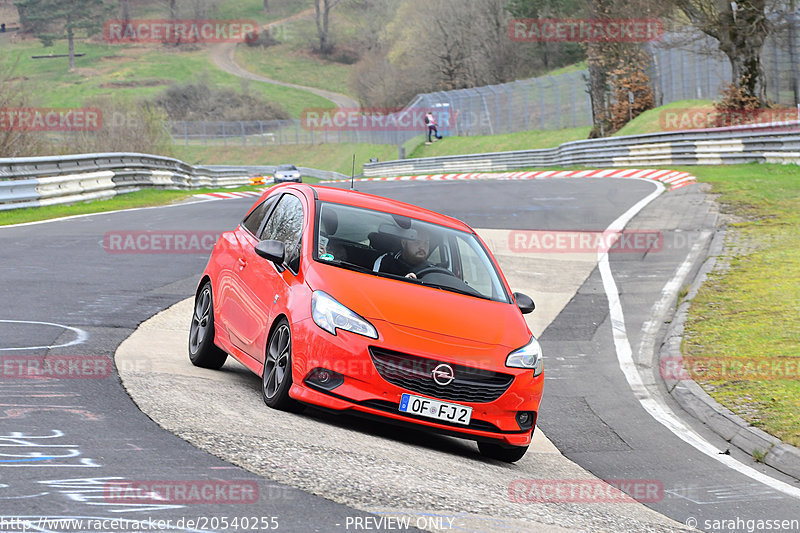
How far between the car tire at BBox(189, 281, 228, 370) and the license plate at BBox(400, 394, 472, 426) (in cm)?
251

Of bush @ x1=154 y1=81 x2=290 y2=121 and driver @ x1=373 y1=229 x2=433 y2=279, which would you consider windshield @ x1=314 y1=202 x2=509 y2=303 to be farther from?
bush @ x1=154 y1=81 x2=290 y2=121

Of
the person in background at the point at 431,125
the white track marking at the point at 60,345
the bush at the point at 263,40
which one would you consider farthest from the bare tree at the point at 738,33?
the bush at the point at 263,40

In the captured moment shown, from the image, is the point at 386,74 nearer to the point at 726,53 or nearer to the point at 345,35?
the point at 345,35

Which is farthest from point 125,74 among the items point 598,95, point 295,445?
point 295,445

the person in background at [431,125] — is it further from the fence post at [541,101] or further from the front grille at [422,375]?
the front grille at [422,375]

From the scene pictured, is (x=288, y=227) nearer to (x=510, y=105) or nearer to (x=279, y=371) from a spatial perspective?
(x=279, y=371)

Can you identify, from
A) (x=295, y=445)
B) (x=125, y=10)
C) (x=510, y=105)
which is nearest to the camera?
(x=295, y=445)

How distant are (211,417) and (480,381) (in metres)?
1.81

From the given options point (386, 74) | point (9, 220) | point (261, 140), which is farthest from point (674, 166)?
point (386, 74)

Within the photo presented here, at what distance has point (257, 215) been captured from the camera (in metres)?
9.26

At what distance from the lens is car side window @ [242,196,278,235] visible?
9070 mm

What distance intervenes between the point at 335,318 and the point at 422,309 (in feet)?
2.19

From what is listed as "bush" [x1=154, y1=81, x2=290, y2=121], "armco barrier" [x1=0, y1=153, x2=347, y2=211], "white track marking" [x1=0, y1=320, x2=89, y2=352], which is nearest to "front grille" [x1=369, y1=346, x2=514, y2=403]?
"white track marking" [x1=0, y1=320, x2=89, y2=352]

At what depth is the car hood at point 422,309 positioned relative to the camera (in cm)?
709
